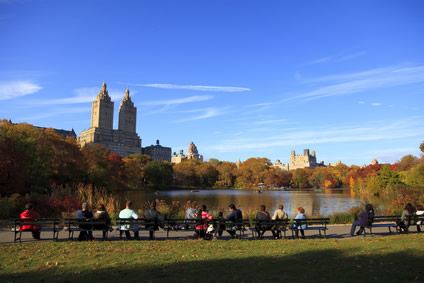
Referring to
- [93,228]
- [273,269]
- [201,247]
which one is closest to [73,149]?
[93,228]

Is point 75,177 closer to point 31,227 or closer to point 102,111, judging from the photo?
point 31,227

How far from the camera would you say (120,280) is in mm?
5102

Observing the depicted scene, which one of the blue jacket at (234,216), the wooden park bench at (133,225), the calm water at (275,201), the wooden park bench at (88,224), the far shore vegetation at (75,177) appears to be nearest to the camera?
the wooden park bench at (88,224)

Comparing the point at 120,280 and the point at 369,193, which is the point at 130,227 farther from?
the point at 369,193

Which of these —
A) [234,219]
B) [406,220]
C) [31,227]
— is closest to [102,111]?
[31,227]

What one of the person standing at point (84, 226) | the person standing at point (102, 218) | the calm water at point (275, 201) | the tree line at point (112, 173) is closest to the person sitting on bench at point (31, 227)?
the person standing at point (84, 226)

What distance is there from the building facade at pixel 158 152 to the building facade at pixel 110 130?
13511 mm

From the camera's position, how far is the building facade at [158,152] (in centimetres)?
17525

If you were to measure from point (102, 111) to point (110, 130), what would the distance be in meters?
10.7

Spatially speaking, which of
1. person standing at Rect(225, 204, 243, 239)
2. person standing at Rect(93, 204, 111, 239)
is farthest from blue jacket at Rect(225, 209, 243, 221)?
person standing at Rect(93, 204, 111, 239)

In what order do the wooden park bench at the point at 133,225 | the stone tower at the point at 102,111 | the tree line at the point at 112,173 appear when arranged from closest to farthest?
the wooden park bench at the point at 133,225, the tree line at the point at 112,173, the stone tower at the point at 102,111

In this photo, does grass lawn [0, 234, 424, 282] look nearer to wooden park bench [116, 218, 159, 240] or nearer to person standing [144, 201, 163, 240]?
wooden park bench [116, 218, 159, 240]

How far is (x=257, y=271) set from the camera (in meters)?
5.61

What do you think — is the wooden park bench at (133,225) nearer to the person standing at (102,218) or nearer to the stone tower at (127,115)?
the person standing at (102,218)
